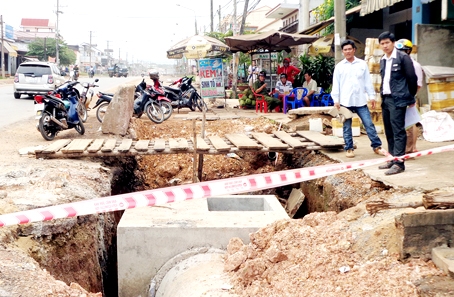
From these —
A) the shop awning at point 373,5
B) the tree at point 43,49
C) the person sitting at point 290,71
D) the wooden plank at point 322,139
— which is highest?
the tree at point 43,49

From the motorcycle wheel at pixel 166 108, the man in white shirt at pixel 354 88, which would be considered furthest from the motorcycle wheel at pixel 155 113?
the man in white shirt at pixel 354 88

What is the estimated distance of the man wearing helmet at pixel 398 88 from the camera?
5.50m

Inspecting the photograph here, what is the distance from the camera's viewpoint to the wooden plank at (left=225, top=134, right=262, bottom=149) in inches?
305

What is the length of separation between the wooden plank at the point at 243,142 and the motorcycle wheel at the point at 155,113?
13.9ft

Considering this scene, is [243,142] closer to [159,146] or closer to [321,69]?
[159,146]

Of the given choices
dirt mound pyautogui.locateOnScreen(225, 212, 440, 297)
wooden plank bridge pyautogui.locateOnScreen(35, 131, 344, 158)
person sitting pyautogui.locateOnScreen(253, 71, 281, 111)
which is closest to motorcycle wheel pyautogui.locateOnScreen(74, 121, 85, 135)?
wooden plank bridge pyautogui.locateOnScreen(35, 131, 344, 158)

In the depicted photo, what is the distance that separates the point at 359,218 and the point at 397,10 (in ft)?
35.7

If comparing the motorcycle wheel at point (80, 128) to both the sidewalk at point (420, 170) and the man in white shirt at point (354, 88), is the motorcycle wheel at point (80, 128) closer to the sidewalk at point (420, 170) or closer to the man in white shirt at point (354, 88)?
the sidewalk at point (420, 170)

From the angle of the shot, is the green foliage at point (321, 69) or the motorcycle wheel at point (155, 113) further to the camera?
the green foliage at point (321, 69)

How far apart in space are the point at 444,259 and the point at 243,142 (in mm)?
5203

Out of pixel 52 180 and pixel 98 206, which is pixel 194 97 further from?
pixel 98 206

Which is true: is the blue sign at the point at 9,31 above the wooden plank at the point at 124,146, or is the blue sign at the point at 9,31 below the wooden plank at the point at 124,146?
above

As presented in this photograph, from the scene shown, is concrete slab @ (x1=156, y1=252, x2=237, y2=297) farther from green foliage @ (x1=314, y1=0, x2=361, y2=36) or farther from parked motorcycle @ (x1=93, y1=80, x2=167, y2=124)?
green foliage @ (x1=314, y1=0, x2=361, y2=36)

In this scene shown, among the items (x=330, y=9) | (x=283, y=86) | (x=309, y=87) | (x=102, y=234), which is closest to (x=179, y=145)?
(x=102, y=234)
